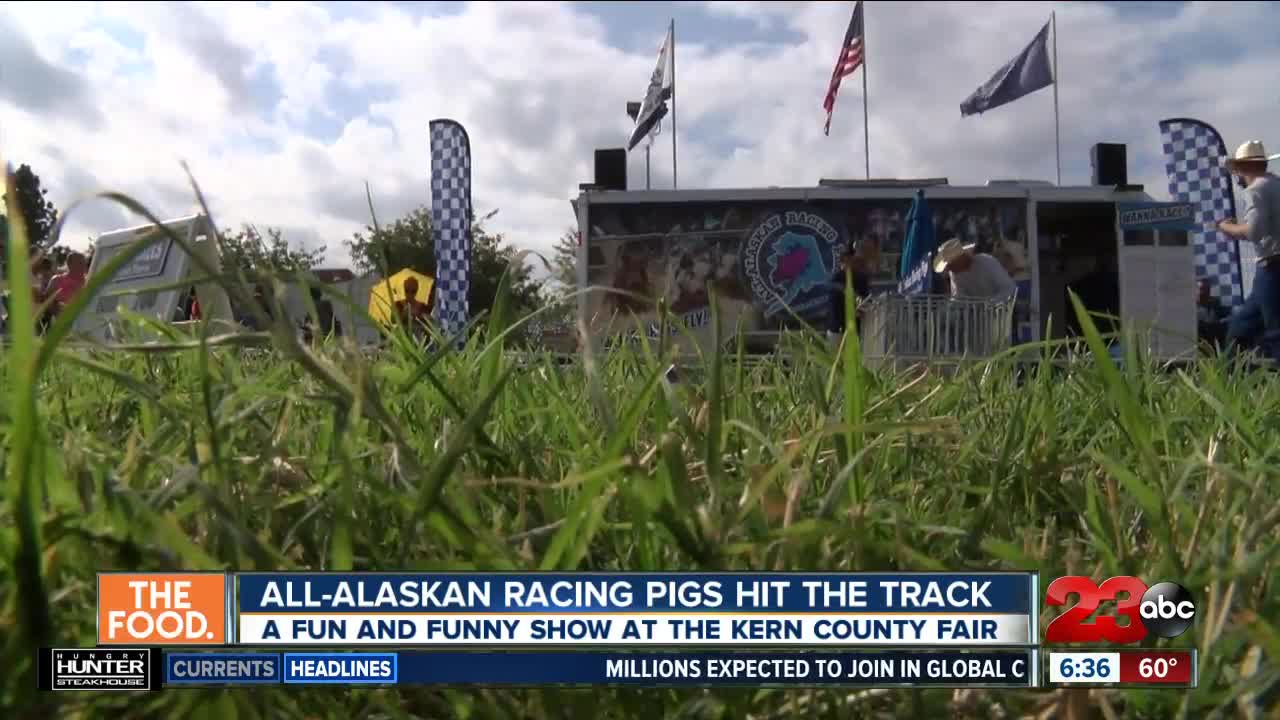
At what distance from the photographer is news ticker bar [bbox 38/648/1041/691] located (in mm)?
508

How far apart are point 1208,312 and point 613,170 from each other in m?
8.01

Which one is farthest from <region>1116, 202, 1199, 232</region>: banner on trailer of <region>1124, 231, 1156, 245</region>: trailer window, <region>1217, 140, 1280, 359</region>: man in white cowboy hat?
<region>1217, 140, 1280, 359</region>: man in white cowboy hat

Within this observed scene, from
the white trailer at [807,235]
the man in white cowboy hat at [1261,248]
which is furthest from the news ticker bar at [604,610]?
the white trailer at [807,235]

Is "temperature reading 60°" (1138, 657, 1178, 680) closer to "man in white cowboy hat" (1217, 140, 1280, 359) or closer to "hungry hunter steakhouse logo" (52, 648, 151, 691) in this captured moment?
"hungry hunter steakhouse logo" (52, 648, 151, 691)

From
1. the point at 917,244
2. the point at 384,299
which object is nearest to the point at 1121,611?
the point at 384,299

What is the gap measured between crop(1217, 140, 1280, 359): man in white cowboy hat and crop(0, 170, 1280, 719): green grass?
471 centimetres

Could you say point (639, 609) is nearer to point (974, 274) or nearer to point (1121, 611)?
point (1121, 611)

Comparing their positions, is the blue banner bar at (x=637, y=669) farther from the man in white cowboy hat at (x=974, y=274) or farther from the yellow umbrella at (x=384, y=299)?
the man in white cowboy hat at (x=974, y=274)

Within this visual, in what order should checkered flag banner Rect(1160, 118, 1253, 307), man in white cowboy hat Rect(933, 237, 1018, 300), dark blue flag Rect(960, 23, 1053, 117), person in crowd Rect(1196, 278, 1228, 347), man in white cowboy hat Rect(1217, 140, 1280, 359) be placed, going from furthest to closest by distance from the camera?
dark blue flag Rect(960, 23, 1053, 117) → person in crowd Rect(1196, 278, 1228, 347) → checkered flag banner Rect(1160, 118, 1253, 307) → man in white cowboy hat Rect(933, 237, 1018, 300) → man in white cowboy hat Rect(1217, 140, 1280, 359)

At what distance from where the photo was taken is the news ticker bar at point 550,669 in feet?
1.67

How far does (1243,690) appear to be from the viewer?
0.48 meters

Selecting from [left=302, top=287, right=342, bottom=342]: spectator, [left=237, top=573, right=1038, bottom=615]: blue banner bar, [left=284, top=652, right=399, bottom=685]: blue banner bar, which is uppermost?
[left=302, top=287, right=342, bottom=342]: spectator

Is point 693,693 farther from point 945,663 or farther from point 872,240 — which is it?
point 872,240

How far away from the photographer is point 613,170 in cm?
1292
